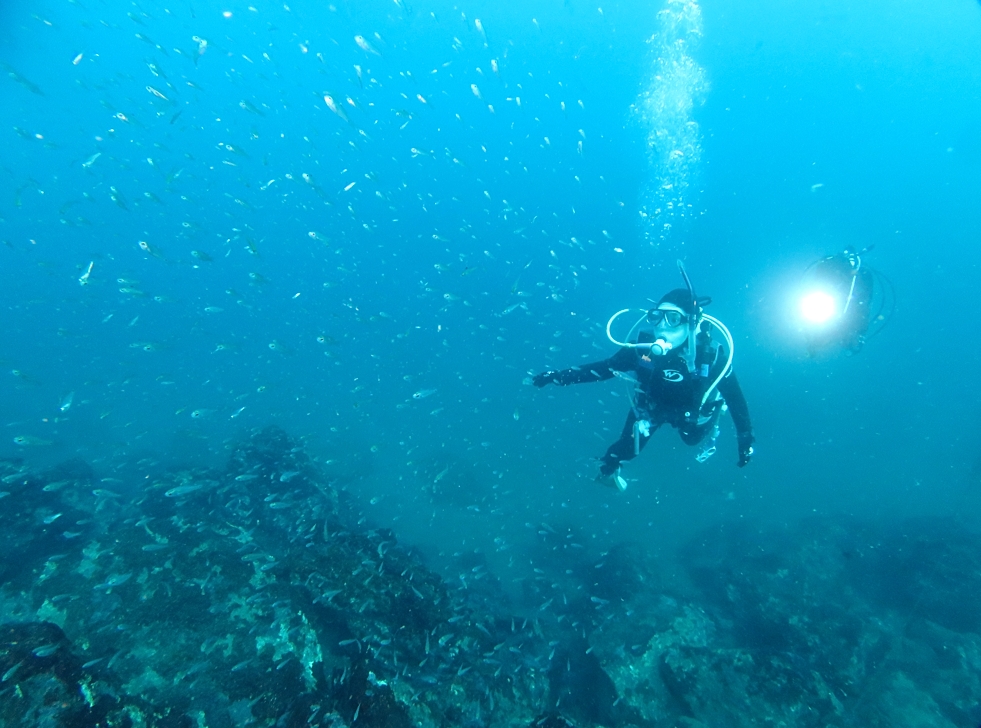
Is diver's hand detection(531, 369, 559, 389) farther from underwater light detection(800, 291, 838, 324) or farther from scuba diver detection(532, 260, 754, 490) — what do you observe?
underwater light detection(800, 291, 838, 324)

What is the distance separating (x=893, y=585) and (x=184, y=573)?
17463 millimetres

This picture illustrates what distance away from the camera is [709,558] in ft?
49.4

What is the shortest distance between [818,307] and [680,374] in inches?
277

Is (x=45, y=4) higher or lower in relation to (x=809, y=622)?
higher

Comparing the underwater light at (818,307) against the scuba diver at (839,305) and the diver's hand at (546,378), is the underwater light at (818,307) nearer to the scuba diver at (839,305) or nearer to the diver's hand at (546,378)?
the scuba diver at (839,305)

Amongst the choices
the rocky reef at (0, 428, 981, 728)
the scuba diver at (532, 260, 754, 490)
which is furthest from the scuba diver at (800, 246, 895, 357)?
the rocky reef at (0, 428, 981, 728)

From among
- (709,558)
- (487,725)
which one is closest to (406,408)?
(709,558)

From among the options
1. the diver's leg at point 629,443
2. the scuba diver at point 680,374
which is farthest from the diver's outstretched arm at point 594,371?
the diver's leg at point 629,443

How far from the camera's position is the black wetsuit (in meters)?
5.76

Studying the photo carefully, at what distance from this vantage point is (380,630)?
19.2 feet

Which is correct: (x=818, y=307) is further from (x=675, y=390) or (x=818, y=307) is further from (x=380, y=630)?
(x=380, y=630)

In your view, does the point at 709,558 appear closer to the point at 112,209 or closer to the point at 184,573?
the point at 184,573

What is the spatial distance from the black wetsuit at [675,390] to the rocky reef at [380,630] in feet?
12.9

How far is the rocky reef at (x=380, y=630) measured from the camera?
15.5 feet
